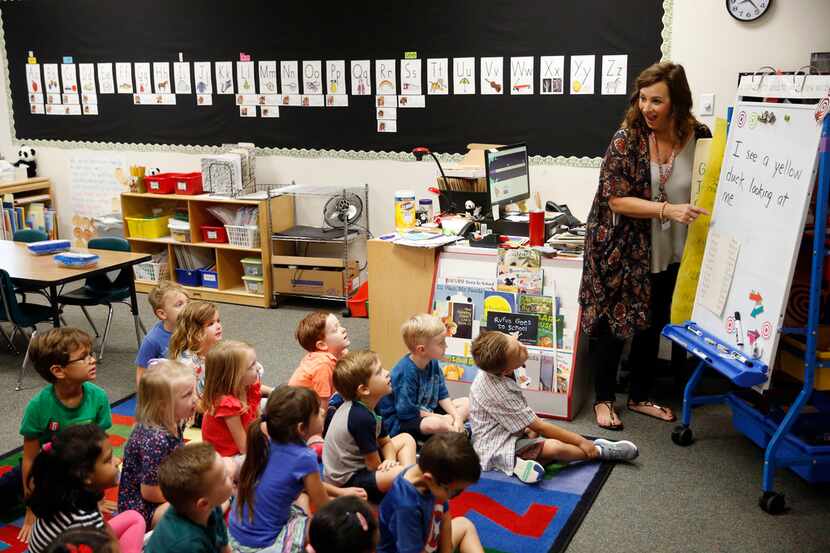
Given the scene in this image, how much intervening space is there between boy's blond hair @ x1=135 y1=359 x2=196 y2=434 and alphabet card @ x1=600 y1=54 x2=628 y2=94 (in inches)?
133

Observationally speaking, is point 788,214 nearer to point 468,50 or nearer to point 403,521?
point 403,521

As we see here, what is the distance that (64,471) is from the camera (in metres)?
2.30

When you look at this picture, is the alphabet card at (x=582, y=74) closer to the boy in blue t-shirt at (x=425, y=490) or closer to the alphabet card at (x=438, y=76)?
the alphabet card at (x=438, y=76)

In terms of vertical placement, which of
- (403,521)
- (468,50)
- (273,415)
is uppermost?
(468,50)

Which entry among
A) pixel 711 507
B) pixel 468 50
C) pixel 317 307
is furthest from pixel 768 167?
pixel 317 307

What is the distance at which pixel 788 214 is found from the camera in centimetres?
296

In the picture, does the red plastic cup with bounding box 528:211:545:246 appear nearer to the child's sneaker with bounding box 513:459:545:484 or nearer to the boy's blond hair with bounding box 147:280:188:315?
the child's sneaker with bounding box 513:459:545:484

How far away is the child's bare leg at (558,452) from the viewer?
3.43 metres

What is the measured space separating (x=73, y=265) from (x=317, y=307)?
6.08ft

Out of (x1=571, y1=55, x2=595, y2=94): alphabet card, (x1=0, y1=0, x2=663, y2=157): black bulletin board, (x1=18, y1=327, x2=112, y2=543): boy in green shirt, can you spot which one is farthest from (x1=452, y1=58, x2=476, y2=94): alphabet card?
(x1=18, y1=327, x2=112, y2=543): boy in green shirt

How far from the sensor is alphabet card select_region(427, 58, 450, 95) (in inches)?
214

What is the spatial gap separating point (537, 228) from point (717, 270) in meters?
1.01

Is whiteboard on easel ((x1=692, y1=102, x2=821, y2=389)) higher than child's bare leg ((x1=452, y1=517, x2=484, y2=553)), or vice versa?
whiteboard on easel ((x1=692, y1=102, x2=821, y2=389))

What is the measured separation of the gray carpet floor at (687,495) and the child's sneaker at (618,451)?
0.05m
